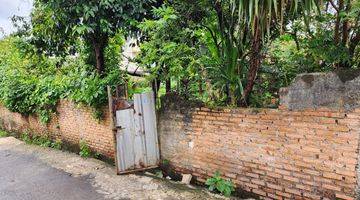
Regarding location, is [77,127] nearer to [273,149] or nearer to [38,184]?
[38,184]

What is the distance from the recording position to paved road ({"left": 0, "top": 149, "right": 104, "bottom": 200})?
231 inches

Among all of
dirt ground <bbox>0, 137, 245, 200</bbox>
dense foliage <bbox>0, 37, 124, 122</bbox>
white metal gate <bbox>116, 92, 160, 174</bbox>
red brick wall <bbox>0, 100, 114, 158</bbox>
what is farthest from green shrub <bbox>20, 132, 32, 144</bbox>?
white metal gate <bbox>116, 92, 160, 174</bbox>

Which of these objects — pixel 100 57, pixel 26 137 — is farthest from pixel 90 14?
pixel 26 137

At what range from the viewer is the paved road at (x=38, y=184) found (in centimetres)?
588

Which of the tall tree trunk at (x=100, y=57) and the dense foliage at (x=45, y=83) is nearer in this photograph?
the dense foliage at (x=45, y=83)

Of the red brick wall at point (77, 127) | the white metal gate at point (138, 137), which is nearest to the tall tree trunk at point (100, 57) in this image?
the red brick wall at point (77, 127)

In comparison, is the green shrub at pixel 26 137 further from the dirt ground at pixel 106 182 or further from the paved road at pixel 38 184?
the paved road at pixel 38 184

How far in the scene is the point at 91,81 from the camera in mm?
7535

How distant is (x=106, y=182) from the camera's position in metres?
6.29

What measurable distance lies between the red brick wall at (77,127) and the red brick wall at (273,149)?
7.08 feet

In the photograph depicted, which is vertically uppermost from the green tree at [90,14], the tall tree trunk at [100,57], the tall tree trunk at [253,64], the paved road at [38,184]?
the green tree at [90,14]

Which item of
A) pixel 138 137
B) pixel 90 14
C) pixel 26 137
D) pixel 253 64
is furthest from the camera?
pixel 26 137

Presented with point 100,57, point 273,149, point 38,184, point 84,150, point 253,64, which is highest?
point 100,57

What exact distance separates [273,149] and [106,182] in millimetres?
3267
